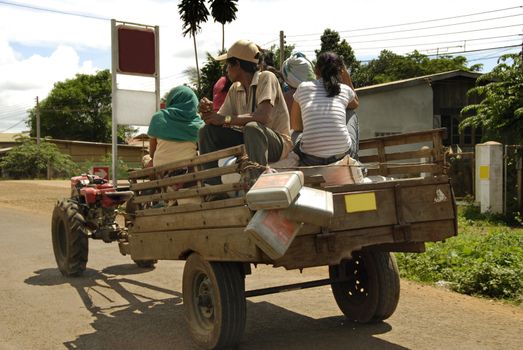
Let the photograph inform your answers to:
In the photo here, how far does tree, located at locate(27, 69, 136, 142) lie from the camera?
61.7 meters

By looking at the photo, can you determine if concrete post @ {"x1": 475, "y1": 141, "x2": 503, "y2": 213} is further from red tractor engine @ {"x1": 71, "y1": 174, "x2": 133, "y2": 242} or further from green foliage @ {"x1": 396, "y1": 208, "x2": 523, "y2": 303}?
red tractor engine @ {"x1": 71, "y1": 174, "x2": 133, "y2": 242}

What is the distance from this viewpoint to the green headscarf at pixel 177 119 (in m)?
6.32

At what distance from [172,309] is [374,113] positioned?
16.5 metres

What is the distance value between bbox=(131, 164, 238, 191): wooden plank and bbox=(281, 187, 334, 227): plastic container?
581 millimetres

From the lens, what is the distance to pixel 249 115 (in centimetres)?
480

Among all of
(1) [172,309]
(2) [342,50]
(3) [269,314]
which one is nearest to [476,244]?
(3) [269,314]

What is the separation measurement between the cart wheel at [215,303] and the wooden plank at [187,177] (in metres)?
0.62

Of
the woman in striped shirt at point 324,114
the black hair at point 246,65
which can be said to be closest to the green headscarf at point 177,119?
the black hair at point 246,65

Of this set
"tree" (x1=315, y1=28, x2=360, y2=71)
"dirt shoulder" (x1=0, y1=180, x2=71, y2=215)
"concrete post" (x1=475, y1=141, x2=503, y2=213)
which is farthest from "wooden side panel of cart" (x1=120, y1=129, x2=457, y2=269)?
"tree" (x1=315, y1=28, x2=360, y2=71)

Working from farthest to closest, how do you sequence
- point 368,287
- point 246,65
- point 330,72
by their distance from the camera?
point 368,287 < point 246,65 < point 330,72

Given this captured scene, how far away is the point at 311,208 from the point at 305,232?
0.32 meters

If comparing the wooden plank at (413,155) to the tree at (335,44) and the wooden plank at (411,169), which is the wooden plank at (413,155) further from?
the tree at (335,44)

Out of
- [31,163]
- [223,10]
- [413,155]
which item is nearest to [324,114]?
[413,155]

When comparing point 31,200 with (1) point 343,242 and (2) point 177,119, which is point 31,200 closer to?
(2) point 177,119
